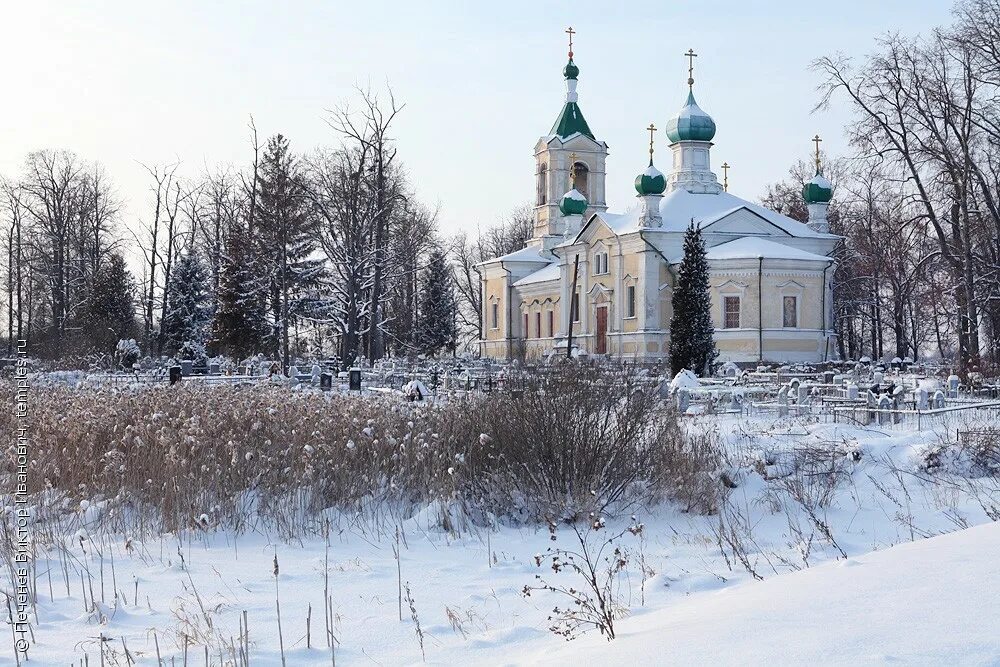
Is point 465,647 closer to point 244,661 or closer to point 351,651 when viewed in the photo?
point 351,651

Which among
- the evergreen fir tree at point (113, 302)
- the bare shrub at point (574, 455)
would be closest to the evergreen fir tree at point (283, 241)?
the evergreen fir tree at point (113, 302)

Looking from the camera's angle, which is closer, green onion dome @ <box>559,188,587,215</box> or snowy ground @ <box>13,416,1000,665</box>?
snowy ground @ <box>13,416,1000,665</box>

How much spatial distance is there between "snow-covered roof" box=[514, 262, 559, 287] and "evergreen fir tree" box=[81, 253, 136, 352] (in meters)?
17.2

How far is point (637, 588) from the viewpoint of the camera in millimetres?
7508

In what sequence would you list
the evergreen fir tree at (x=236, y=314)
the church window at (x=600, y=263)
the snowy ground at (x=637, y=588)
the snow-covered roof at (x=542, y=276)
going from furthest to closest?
1. the snow-covered roof at (x=542, y=276)
2. the church window at (x=600, y=263)
3. the evergreen fir tree at (x=236, y=314)
4. the snowy ground at (x=637, y=588)

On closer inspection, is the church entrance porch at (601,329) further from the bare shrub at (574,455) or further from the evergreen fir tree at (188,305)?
the bare shrub at (574,455)

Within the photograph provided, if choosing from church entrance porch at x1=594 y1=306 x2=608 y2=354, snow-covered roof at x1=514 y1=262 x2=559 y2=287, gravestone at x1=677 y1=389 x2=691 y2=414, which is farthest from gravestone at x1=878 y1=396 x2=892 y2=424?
snow-covered roof at x1=514 y1=262 x2=559 y2=287

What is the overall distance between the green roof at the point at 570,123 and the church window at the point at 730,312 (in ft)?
52.9

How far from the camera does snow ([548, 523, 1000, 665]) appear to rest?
3490mm

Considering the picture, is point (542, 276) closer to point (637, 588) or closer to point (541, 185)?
point (541, 185)

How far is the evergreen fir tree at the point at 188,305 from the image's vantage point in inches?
1773

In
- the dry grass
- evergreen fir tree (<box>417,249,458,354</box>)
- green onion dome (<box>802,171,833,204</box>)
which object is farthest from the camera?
evergreen fir tree (<box>417,249,458,354</box>)

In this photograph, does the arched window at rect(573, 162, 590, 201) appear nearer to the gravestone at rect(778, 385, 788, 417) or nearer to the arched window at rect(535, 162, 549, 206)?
the arched window at rect(535, 162, 549, 206)

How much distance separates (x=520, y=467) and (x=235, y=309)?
3226cm
